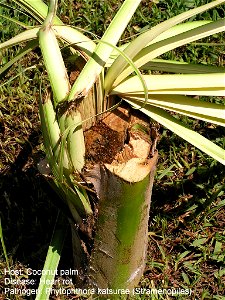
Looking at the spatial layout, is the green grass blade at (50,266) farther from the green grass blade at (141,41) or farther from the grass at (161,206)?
the green grass blade at (141,41)

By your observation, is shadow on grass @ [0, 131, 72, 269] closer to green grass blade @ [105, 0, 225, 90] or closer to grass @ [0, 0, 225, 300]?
grass @ [0, 0, 225, 300]

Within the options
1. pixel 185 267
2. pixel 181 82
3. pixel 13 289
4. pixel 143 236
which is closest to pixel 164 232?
pixel 185 267

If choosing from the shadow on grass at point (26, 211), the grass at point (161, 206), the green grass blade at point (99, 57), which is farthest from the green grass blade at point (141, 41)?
the shadow on grass at point (26, 211)

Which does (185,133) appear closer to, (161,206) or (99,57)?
(99,57)

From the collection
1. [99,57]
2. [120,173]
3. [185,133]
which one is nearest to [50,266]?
[120,173]

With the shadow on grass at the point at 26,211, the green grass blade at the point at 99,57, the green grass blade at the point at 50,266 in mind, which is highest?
the green grass blade at the point at 99,57

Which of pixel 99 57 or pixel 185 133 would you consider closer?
pixel 99 57

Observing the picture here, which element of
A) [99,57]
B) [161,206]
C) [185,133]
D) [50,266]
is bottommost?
[50,266]
